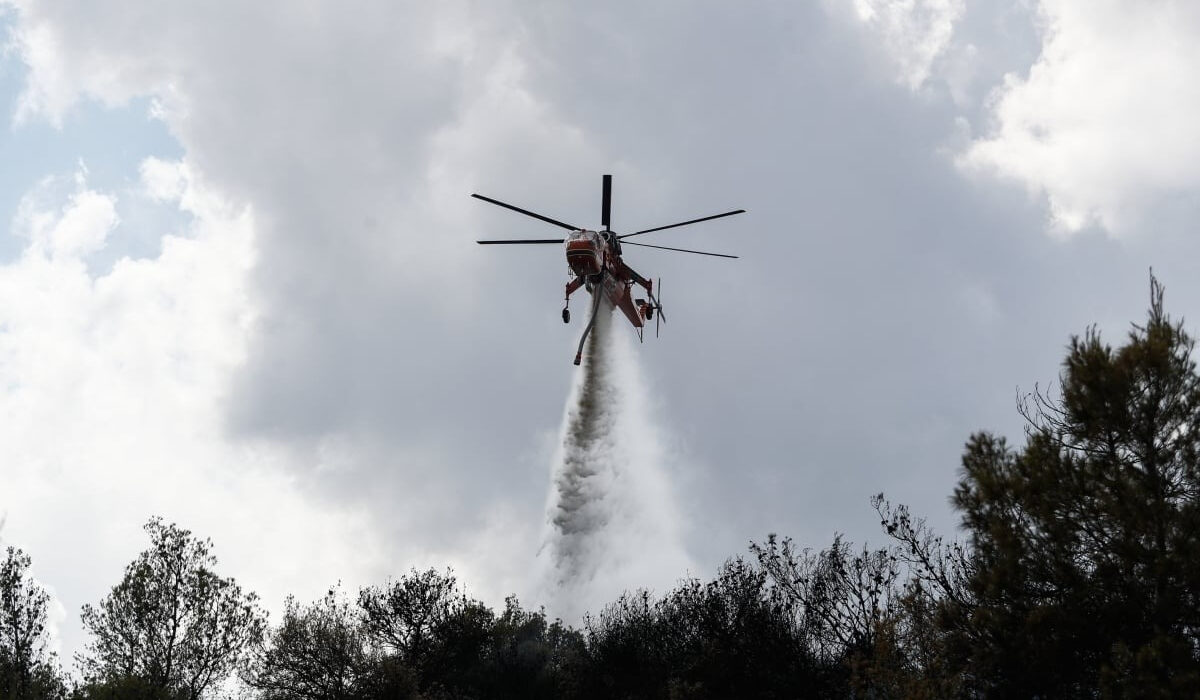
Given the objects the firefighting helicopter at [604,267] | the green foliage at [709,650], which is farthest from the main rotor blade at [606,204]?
the green foliage at [709,650]

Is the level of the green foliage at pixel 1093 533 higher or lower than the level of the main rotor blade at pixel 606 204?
lower

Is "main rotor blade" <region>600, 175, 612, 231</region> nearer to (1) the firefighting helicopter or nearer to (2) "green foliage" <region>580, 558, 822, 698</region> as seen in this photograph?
(1) the firefighting helicopter

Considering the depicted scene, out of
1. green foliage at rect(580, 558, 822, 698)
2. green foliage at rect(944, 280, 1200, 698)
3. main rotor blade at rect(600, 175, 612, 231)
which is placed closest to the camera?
green foliage at rect(944, 280, 1200, 698)

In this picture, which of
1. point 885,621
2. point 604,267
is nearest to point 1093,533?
point 885,621

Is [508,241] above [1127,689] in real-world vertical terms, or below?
above

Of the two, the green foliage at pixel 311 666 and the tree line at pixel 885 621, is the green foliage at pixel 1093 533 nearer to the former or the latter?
the tree line at pixel 885 621

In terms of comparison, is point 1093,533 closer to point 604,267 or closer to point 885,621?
point 885,621

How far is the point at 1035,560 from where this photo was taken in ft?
65.8

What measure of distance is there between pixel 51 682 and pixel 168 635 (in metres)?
5.27

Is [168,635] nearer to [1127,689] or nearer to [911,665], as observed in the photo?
[911,665]

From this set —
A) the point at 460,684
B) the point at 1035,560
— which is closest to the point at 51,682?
the point at 460,684

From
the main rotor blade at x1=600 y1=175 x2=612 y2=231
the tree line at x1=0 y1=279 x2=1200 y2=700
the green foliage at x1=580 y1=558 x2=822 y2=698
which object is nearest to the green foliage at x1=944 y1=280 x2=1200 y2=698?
the tree line at x1=0 y1=279 x2=1200 y2=700

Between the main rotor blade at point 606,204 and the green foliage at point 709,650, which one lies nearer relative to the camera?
the green foliage at point 709,650

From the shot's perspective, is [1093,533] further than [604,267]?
No
